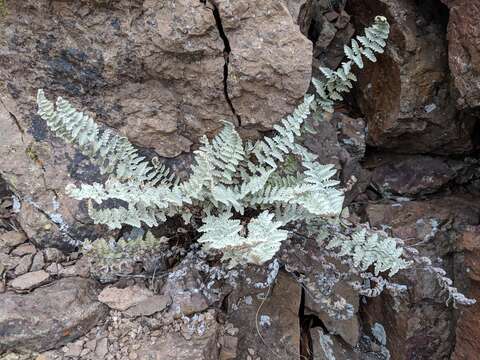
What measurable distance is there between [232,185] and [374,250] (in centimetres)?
88

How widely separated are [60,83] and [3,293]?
3.86ft

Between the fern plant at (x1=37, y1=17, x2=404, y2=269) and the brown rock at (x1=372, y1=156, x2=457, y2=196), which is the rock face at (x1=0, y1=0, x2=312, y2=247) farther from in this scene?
the brown rock at (x1=372, y1=156, x2=457, y2=196)

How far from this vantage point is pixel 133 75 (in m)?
2.77

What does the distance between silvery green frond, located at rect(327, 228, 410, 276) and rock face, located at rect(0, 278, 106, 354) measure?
135 centimetres

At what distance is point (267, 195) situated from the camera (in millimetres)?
2605

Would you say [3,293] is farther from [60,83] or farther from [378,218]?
[378,218]

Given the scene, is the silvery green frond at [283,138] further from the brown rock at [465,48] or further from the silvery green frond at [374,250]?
the brown rock at [465,48]

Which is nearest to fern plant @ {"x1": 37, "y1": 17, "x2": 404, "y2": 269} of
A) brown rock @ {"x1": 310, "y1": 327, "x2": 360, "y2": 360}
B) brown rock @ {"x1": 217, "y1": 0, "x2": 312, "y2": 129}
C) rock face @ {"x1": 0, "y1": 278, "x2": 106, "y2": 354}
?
brown rock @ {"x1": 217, "y1": 0, "x2": 312, "y2": 129}

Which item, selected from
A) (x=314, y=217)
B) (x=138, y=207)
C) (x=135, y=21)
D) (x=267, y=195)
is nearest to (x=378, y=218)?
(x=314, y=217)

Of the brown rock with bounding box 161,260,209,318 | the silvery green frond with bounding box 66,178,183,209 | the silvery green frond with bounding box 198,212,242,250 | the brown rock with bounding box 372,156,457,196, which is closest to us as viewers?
the silvery green frond with bounding box 198,212,242,250

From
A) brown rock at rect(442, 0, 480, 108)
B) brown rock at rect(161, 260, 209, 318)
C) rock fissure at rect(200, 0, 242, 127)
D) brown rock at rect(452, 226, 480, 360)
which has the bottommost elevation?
brown rock at rect(161, 260, 209, 318)

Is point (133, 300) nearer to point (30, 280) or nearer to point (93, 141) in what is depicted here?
point (30, 280)

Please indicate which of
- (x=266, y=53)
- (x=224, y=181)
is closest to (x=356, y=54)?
(x=266, y=53)

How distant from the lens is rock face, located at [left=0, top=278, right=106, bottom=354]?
7.77 ft
